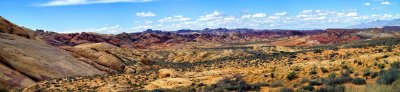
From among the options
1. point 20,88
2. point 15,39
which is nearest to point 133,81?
point 20,88

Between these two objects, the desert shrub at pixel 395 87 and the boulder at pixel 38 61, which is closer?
the desert shrub at pixel 395 87

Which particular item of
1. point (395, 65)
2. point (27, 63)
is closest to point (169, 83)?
point (395, 65)

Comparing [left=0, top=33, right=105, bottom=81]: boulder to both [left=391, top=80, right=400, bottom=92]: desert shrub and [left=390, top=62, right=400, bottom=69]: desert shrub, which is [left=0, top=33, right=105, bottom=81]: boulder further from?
[left=391, top=80, right=400, bottom=92]: desert shrub

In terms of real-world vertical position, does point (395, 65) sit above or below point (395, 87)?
below

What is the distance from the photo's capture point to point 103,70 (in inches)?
2101

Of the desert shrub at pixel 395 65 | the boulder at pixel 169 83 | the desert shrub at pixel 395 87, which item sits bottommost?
the boulder at pixel 169 83

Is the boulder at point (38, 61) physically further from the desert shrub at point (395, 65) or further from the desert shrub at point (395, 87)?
the desert shrub at point (395, 87)

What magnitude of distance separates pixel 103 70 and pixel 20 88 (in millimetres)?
19365

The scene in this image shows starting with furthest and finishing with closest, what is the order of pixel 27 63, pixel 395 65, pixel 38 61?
pixel 38 61, pixel 27 63, pixel 395 65

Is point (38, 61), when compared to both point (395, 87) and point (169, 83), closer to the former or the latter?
point (169, 83)

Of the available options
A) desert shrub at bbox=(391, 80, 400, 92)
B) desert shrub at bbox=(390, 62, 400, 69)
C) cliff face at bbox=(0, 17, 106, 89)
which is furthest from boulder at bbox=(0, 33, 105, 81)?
desert shrub at bbox=(391, 80, 400, 92)

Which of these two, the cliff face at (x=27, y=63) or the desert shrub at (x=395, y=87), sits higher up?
the desert shrub at (x=395, y=87)

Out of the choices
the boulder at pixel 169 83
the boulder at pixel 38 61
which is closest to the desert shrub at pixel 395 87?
the boulder at pixel 169 83

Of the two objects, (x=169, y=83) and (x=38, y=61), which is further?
(x=38, y=61)
